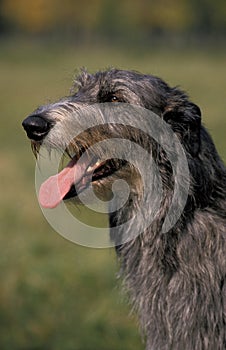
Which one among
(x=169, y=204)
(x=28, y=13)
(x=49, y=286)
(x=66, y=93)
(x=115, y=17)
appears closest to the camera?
(x=169, y=204)

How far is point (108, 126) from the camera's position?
4.46 meters

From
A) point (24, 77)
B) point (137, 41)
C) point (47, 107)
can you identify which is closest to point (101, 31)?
point (137, 41)

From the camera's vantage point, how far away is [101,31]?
6531cm

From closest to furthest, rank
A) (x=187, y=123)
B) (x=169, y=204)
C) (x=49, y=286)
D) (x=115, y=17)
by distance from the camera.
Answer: (x=169, y=204) < (x=187, y=123) < (x=49, y=286) < (x=115, y=17)

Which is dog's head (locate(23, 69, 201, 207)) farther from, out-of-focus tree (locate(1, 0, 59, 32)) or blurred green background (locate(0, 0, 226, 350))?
out-of-focus tree (locate(1, 0, 59, 32))

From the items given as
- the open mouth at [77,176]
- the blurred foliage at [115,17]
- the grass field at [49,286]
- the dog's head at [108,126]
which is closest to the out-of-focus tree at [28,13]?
the blurred foliage at [115,17]

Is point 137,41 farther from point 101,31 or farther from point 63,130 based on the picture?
point 63,130

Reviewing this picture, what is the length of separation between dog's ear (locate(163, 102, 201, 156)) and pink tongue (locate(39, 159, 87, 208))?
20.7 inches

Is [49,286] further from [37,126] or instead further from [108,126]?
[37,126]

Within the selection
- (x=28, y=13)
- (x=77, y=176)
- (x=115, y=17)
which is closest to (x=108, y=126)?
(x=77, y=176)

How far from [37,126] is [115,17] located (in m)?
63.1

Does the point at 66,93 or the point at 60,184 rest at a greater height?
the point at 66,93

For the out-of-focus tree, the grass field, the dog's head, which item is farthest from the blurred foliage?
the dog's head

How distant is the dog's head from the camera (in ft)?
14.3
